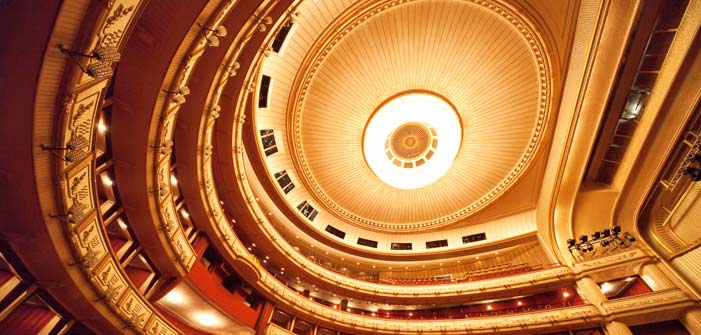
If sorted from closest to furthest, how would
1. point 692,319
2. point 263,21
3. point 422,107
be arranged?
point 263,21 → point 692,319 → point 422,107

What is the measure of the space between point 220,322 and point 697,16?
18989 mm

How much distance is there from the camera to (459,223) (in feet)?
62.0

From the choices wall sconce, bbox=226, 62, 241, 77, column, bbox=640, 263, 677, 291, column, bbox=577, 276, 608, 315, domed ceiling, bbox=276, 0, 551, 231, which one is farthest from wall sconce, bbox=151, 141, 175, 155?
column, bbox=640, 263, 677, 291

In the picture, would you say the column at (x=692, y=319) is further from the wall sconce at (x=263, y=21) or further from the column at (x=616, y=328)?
the wall sconce at (x=263, y=21)

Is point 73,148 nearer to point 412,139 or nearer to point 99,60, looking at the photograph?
point 99,60

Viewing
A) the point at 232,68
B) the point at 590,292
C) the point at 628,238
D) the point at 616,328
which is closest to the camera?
the point at 232,68

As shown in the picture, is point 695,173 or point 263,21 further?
point 695,173

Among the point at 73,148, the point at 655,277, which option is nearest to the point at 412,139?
the point at 655,277

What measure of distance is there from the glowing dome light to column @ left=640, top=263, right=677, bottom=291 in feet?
33.0

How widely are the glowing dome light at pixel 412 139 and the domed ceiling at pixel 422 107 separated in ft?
0.32

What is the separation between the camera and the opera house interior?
450cm

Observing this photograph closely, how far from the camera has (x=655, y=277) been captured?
10.8 metres

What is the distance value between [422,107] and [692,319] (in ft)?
48.1

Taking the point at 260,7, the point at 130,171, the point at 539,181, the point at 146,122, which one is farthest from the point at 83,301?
the point at 539,181
